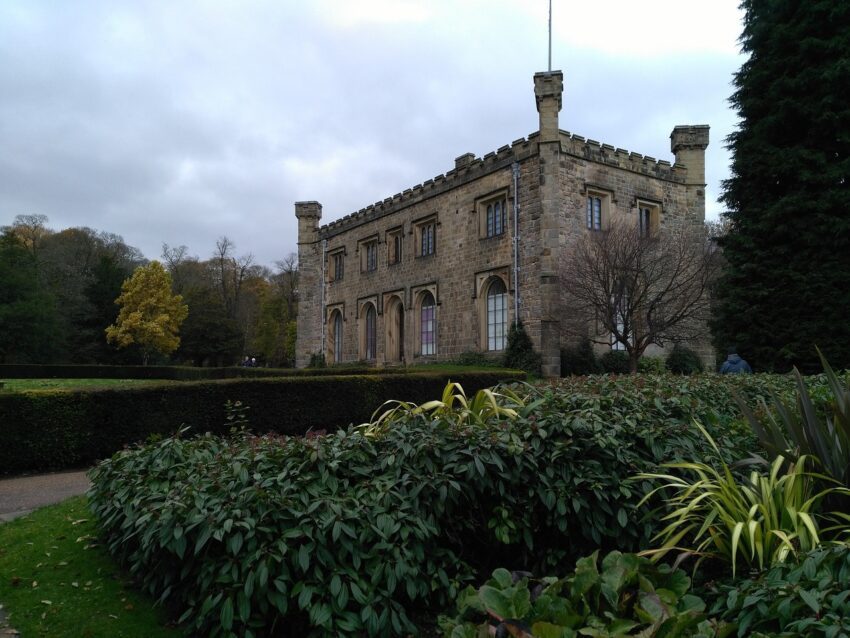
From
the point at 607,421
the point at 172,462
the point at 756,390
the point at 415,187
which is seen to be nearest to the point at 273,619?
the point at 172,462

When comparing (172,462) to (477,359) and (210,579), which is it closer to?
(210,579)

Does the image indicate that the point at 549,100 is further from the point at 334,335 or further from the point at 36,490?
the point at 334,335

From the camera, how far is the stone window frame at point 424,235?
965 inches

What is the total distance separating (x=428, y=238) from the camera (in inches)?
990

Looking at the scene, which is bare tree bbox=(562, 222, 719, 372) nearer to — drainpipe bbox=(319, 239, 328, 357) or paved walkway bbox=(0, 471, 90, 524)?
paved walkway bbox=(0, 471, 90, 524)

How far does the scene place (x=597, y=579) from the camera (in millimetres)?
2152

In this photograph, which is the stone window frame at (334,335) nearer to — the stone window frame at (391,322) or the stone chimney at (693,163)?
the stone window frame at (391,322)

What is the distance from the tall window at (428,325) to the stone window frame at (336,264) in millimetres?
7345

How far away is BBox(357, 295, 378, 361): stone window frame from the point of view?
28475 mm

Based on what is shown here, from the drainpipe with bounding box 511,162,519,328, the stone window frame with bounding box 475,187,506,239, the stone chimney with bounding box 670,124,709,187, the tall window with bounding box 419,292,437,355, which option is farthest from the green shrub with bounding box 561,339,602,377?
the stone chimney with bounding box 670,124,709,187

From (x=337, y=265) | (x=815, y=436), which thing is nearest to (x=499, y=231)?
(x=337, y=265)

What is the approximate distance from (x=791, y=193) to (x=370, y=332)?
19.4 m

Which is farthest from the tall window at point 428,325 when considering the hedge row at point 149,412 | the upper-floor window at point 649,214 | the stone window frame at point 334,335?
the hedge row at point 149,412

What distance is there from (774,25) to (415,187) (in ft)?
47.7
